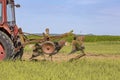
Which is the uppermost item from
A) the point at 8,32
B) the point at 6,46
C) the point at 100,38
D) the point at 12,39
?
the point at 8,32

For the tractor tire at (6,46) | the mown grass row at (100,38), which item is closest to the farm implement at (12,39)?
the tractor tire at (6,46)

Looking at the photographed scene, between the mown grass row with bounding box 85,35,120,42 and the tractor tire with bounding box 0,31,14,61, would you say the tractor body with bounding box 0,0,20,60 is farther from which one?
the mown grass row with bounding box 85,35,120,42

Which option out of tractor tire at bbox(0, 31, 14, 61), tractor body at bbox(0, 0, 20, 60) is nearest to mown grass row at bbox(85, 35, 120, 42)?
tractor body at bbox(0, 0, 20, 60)

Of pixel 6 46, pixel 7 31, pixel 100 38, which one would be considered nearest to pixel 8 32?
pixel 7 31

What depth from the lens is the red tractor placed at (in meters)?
12.9

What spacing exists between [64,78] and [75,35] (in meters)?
5.20

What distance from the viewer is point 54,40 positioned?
46.4 feet

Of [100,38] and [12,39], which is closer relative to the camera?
[12,39]

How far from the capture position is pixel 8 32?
43.4ft

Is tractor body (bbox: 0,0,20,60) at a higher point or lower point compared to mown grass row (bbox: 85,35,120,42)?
higher

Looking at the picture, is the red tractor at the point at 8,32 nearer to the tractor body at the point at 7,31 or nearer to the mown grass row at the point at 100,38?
the tractor body at the point at 7,31

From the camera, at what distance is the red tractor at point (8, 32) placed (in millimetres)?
12938

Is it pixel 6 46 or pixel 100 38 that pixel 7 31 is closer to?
pixel 6 46

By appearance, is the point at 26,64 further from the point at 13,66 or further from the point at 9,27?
the point at 9,27
